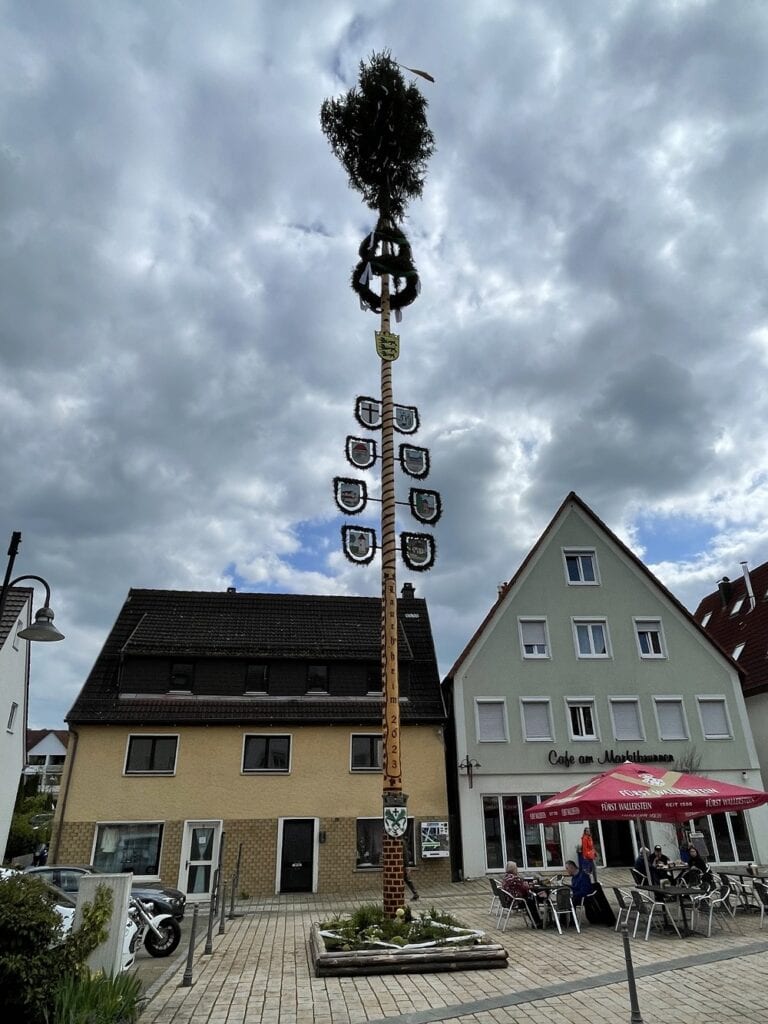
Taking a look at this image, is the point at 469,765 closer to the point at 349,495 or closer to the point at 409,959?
the point at 349,495

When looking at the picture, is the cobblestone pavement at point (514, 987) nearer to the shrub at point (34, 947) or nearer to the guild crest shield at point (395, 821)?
the shrub at point (34, 947)

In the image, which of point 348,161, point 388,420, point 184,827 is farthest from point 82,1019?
point 348,161

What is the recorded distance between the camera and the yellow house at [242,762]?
72.0 ft

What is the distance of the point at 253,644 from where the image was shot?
2588 cm

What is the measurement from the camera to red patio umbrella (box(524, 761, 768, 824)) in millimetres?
12750

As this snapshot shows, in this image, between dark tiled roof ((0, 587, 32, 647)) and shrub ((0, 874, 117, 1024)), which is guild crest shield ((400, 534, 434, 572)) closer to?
shrub ((0, 874, 117, 1024))

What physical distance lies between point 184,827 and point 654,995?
57.0ft

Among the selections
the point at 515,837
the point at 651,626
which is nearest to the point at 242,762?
the point at 515,837

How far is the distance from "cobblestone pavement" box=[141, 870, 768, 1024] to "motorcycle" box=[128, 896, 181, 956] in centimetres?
59

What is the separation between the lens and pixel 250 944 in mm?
12891

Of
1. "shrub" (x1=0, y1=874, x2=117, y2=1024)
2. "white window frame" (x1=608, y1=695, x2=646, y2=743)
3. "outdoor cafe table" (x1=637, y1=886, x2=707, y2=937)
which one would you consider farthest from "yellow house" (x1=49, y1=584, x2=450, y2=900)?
"shrub" (x1=0, y1=874, x2=117, y2=1024)

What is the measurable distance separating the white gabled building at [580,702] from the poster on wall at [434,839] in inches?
38.6

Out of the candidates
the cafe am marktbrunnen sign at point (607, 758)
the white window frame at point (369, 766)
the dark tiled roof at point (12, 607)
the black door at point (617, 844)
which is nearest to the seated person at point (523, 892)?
the white window frame at point (369, 766)

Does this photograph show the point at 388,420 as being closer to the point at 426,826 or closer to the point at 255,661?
the point at 255,661
